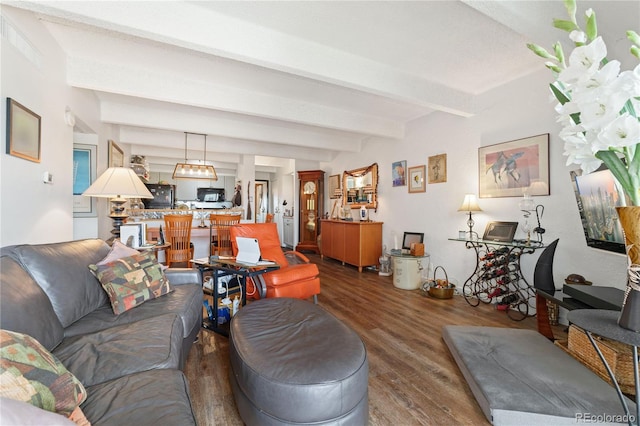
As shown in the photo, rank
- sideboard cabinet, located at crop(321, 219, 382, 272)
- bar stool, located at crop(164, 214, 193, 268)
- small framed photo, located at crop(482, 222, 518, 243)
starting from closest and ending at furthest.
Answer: small framed photo, located at crop(482, 222, 518, 243), bar stool, located at crop(164, 214, 193, 268), sideboard cabinet, located at crop(321, 219, 382, 272)

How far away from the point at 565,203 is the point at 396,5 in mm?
2443

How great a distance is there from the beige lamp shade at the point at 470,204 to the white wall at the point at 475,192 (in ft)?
0.57

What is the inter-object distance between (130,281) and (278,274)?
1208 mm

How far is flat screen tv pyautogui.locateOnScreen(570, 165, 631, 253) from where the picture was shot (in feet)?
5.85

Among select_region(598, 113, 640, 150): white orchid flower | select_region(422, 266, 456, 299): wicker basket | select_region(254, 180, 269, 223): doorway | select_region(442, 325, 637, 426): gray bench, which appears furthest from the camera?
select_region(254, 180, 269, 223): doorway

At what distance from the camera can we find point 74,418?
82 cm

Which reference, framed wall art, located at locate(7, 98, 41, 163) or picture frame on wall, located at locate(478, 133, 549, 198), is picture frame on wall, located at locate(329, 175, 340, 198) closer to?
picture frame on wall, located at locate(478, 133, 549, 198)

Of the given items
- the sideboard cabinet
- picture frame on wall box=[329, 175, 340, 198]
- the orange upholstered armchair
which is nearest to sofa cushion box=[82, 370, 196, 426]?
the orange upholstered armchair

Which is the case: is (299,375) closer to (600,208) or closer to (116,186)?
(600,208)

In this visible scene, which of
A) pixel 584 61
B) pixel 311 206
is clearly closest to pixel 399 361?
pixel 584 61

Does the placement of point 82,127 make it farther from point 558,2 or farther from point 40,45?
point 558,2

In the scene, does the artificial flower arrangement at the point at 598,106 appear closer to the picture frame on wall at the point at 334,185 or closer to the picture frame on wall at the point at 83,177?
the picture frame on wall at the point at 83,177

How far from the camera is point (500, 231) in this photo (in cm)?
312

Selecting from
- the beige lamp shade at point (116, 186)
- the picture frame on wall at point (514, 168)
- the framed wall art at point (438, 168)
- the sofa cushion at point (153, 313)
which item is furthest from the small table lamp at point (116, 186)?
the picture frame on wall at point (514, 168)
